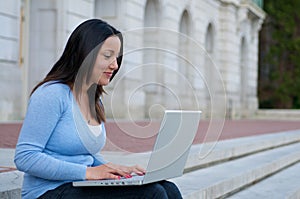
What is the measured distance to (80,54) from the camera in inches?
103

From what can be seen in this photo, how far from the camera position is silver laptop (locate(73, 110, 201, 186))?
2.48 metres

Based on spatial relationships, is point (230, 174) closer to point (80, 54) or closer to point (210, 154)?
point (210, 154)

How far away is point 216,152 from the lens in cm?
665

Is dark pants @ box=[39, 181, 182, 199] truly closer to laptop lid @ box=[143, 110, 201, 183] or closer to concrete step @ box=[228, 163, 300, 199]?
laptop lid @ box=[143, 110, 201, 183]

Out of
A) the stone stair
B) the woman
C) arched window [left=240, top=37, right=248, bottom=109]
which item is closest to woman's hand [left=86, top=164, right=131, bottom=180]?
the woman

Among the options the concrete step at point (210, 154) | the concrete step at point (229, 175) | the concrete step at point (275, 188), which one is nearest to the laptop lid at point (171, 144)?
the concrete step at point (210, 154)

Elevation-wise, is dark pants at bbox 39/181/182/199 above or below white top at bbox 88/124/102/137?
below

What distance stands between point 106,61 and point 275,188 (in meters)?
3.44

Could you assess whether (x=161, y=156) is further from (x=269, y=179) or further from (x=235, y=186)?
(x=269, y=179)

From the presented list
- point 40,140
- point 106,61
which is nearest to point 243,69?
point 106,61

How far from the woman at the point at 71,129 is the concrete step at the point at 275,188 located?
259 cm

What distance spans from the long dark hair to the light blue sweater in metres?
0.05

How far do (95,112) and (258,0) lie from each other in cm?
2726

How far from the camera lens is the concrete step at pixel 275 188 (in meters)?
5.17
